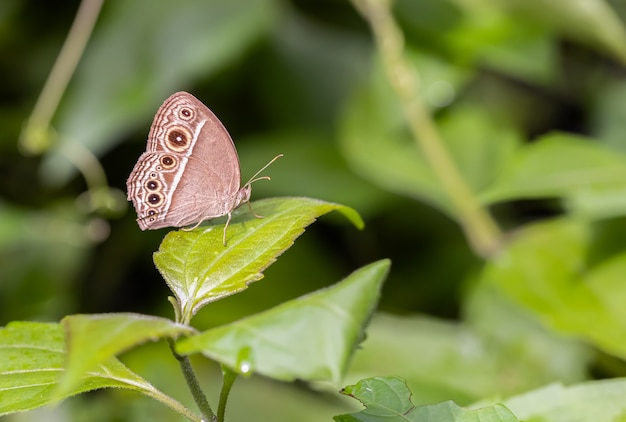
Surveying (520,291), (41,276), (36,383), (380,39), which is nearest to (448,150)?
(380,39)

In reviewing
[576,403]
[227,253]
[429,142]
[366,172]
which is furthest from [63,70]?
[576,403]

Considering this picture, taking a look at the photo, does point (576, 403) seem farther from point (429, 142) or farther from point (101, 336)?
point (429, 142)

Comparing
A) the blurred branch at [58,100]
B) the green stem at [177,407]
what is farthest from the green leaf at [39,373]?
the blurred branch at [58,100]

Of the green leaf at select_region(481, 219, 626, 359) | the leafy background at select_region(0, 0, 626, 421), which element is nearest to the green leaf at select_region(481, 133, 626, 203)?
the leafy background at select_region(0, 0, 626, 421)

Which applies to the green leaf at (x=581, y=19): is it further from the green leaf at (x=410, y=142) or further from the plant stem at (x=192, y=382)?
the plant stem at (x=192, y=382)

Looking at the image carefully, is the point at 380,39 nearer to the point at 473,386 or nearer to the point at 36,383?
the point at 473,386
